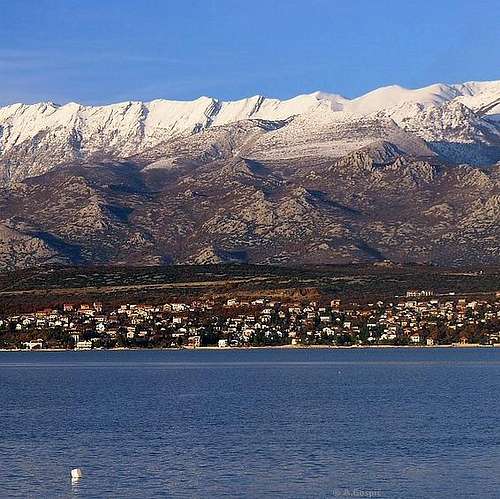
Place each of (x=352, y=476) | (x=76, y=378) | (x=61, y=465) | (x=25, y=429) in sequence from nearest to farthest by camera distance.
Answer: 1. (x=352, y=476)
2. (x=61, y=465)
3. (x=25, y=429)
4. (x=76, y=378)

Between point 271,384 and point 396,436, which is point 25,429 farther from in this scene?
point 271,384

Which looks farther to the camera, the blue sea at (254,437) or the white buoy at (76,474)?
the white buoy at (76,474)

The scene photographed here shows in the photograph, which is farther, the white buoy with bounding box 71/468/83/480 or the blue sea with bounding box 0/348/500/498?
the white buoy with bounding box 71/468/83/480

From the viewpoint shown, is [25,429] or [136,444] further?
[25,429]

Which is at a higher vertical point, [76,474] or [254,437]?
[254,437]

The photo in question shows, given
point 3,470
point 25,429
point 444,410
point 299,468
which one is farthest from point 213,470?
point 444,410

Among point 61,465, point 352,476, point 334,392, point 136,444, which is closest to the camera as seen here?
point 352,476

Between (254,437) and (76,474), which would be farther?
(254,437)
